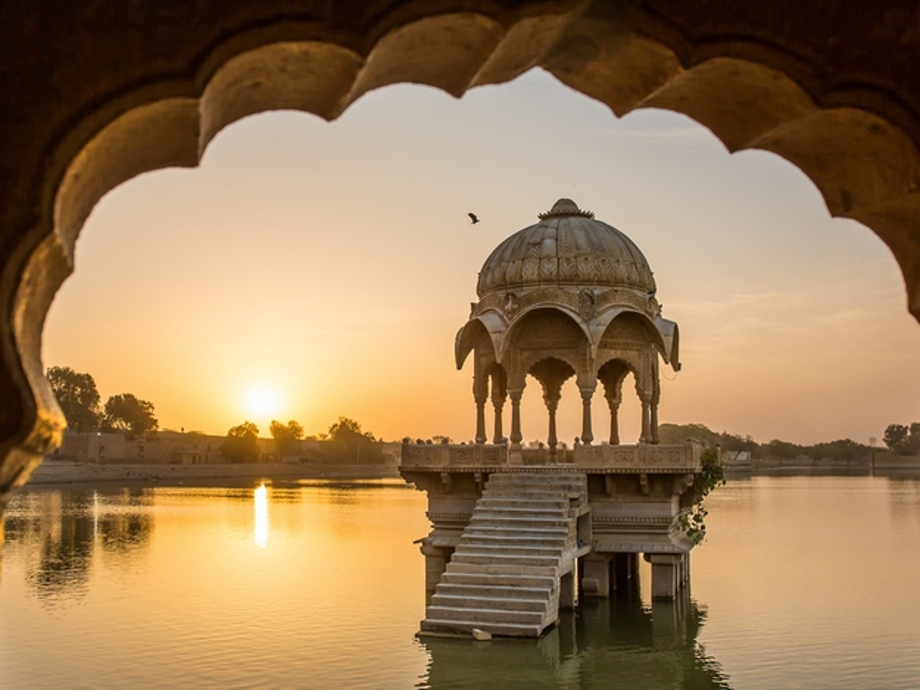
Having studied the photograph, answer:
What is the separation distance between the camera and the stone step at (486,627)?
13898 mm

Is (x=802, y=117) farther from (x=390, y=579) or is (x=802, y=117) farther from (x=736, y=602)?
(x=390, y=579)

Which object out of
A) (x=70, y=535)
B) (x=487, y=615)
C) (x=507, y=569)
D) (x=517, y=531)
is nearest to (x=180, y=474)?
(x=70, y=535)

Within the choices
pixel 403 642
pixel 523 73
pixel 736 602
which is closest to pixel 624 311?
pixel 736 602

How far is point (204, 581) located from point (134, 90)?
2102cm

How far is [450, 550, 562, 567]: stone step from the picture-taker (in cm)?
1495

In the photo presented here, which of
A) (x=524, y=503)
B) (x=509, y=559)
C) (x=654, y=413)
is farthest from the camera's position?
(x=654, y=413)

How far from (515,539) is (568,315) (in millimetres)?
4832

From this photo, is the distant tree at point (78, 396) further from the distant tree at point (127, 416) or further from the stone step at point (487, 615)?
the stone step at point (487, 615)

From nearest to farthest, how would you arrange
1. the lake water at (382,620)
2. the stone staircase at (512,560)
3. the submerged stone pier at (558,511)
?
the lake water at (382,620) → the stone staircase at (512,560) → the submerged stone pier at (558,511)

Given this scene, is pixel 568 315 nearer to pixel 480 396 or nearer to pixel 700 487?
pixel 480 396

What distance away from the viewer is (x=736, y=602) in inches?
770

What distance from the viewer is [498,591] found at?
1452 centimetres

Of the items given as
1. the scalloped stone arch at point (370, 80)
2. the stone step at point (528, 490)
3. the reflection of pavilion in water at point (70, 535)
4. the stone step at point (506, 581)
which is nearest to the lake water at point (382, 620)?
the reflection of pavilion in water at point (70, 535)

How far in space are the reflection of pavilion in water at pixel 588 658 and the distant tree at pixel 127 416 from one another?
8858 centimetres
